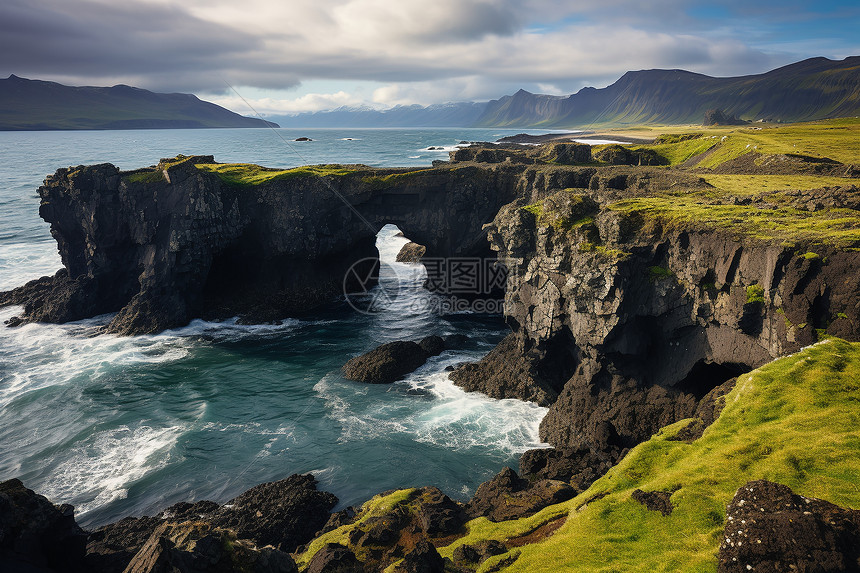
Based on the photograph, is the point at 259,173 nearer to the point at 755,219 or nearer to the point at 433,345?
the point at 433,345

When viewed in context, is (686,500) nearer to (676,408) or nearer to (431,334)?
(676,408)

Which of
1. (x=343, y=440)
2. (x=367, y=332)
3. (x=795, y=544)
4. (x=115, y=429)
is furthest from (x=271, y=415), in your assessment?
(x=795, y=544)

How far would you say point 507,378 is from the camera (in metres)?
41.8

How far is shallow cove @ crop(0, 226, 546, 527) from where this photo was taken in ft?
105

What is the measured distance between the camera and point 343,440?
35688mm

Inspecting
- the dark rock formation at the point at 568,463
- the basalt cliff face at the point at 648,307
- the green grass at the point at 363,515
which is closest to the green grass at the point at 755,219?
the basalt cliff face at the point at 648,307

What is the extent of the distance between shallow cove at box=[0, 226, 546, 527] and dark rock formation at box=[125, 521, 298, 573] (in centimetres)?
1393

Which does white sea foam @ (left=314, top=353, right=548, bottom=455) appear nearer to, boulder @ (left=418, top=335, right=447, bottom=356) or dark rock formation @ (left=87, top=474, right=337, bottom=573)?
boulder @ (left=418, top=335, right=447, bottom=356)

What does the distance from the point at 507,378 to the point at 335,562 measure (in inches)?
967

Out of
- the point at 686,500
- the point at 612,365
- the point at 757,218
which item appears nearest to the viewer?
the point at 686,500

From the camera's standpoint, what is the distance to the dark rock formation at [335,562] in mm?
19453

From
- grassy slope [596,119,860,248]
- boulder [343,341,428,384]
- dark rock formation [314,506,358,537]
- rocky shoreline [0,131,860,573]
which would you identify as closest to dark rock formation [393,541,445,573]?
rocky shoreline [0,131,860,573]

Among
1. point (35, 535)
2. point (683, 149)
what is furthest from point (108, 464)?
point (683, 149)

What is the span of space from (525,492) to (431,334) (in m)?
30.9
